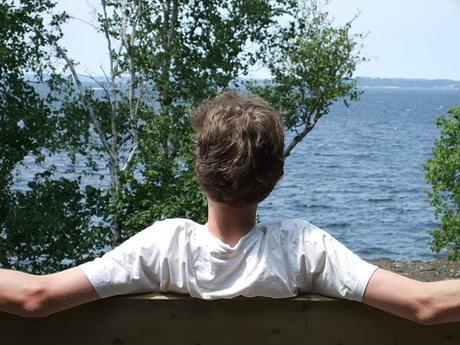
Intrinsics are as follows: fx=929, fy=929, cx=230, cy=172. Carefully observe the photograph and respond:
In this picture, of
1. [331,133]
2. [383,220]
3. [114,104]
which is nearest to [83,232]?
[114,104]

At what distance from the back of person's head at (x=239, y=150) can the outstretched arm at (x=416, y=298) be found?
0.32 metres

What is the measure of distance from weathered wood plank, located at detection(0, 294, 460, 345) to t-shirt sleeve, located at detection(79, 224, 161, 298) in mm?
39

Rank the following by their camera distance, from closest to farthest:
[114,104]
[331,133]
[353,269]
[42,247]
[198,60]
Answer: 1. [353,269]
2. [42,247]
3. [198,60]
4. [114,104]
5. [331,133]

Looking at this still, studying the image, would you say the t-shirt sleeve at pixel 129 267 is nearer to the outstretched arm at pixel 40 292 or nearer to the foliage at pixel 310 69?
the outstretched arm at pixel 40 292

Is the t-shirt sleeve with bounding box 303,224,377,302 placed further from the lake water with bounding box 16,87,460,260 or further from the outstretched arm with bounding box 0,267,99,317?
the lake water with bounding box 16,87,460,260

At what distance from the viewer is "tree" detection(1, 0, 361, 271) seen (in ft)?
34.1

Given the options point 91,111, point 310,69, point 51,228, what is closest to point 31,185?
point 51,228

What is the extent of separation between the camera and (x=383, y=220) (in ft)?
97.0

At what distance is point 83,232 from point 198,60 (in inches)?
101

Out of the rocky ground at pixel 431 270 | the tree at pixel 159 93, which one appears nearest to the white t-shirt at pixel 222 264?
the tree at pixel 159 93

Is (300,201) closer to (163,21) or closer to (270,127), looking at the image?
(163,21)

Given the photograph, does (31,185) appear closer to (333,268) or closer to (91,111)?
(91,111)

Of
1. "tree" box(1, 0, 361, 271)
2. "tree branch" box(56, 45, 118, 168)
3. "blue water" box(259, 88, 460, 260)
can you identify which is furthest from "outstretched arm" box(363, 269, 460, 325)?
"tree branch" box(56, 45, 118, 168)

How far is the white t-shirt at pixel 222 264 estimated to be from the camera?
1977 mm
